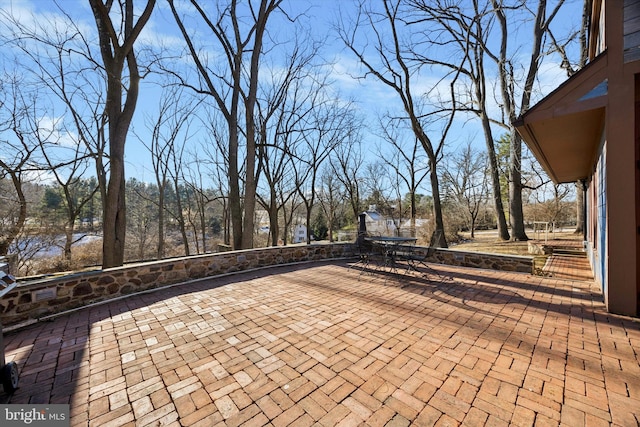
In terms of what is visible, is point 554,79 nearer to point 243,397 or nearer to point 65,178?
point 243,397

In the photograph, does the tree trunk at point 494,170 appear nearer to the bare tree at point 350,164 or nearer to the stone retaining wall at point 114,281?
the bare tree at point 350,164

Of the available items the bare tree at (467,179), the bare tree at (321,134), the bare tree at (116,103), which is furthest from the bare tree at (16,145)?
the bare tree at (467,179)

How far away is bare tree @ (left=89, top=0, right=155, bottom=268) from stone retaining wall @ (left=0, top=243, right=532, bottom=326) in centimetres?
209

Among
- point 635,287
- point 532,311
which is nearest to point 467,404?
point 532,311

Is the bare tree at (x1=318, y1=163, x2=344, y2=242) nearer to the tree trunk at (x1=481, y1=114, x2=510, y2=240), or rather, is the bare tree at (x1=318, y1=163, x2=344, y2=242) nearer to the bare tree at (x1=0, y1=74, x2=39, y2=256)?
the tree trunk at (x1=481, y1=114, x2=510, y2=240)

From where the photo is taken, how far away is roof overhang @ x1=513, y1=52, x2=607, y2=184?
3119mm

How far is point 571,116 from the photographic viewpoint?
337 centimetres

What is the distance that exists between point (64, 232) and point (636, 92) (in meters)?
14.3

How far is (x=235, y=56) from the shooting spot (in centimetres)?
831

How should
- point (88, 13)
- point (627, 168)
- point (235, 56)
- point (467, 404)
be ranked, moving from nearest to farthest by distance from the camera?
point (467, 404) < point (627, 168) < point (88, 13) < point (235, 56)

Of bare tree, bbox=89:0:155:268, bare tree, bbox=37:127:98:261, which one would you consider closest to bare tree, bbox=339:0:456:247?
bare tree, bbox=89:0:155:268

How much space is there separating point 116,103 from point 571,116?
832 cm

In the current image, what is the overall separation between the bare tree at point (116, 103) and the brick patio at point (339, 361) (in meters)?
2.64

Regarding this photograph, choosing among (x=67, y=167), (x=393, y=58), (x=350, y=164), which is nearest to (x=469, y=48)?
(x=393, y=58)
